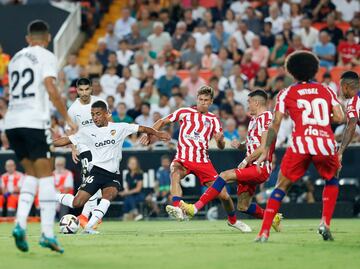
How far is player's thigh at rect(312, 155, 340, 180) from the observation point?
448 inches

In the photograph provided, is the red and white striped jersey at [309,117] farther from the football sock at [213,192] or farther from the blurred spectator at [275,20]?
the blurred spectator at [275,20]

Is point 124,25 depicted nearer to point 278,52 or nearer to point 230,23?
point 230,23

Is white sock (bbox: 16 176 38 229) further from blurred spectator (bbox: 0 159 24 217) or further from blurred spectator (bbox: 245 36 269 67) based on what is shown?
blurred spectator (bbox: 245 36 269 67)

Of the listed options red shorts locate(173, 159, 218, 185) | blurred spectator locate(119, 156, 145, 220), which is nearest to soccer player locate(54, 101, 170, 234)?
red shorts locate(173, 159, 218, 185)

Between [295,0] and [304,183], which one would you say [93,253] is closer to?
[304,183]

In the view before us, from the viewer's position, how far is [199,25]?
89.5ft

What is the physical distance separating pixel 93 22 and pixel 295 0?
617cm

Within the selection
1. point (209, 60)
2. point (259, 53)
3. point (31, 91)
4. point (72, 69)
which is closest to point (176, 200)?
point (31, 91)

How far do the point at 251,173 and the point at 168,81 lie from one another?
11045 mm

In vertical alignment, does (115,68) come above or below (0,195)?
above

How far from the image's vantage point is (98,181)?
14711 millimetres

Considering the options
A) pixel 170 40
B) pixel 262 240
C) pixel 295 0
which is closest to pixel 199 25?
pixel 170 40

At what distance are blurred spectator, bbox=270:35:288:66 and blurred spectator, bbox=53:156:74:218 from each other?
653 centimetres

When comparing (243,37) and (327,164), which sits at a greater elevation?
(243,37)
